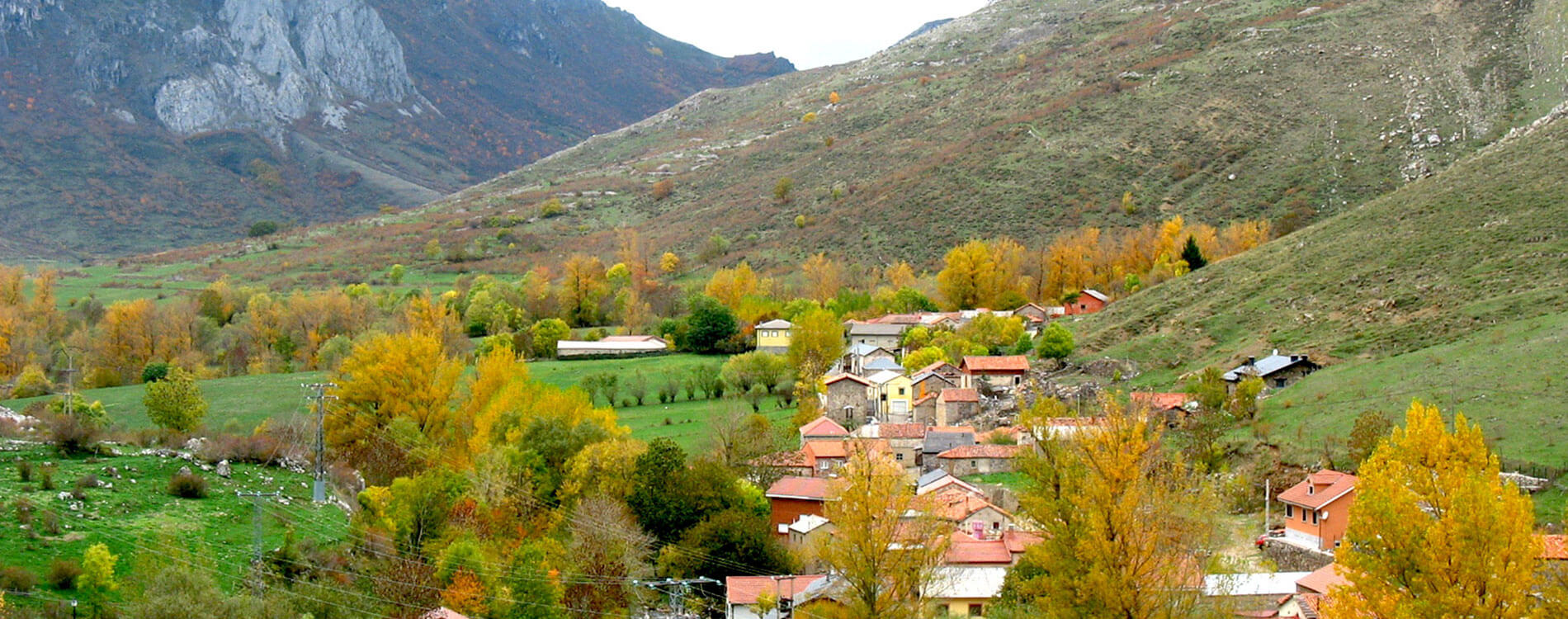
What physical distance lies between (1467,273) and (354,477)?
124 feet

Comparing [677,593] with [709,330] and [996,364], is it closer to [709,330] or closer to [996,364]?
[996,364]

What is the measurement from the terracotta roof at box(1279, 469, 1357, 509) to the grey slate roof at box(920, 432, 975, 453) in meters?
12.0

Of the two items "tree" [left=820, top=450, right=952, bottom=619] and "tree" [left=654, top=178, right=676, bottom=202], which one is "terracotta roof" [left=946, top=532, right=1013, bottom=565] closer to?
"tree" [left=820, top=450, right=952, bottom=619]

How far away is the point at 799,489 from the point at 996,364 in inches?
659

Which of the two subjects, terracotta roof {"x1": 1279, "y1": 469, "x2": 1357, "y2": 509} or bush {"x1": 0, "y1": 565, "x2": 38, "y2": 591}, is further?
terracotta roof {"x1": 1279, "y1": 469, "x2": 1357, "y2": 509}

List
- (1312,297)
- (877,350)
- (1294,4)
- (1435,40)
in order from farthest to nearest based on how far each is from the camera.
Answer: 1. (1294,4)
2. (1435,40)
3. (877,350)
4. (1312,297)

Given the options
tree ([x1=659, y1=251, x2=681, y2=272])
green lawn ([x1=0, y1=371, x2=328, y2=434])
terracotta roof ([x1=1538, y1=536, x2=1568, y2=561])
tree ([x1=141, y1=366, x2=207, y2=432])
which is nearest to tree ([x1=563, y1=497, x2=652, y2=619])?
tree ([x1=141, y1=366, x2=207, y2=432])

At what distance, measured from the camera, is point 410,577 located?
2959 centimetres

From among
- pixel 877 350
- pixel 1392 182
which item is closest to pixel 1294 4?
pixel 1392 182

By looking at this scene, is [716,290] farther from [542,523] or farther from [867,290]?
[542,523]

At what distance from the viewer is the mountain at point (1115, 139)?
91.8 meters

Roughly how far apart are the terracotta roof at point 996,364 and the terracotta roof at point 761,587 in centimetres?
2170

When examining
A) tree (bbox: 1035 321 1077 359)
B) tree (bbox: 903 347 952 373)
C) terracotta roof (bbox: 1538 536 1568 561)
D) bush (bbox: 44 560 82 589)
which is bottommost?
terracotta roof (bbox: 1538 536 1568 561)

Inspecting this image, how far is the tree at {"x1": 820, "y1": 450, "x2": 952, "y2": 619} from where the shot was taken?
1037 inches
